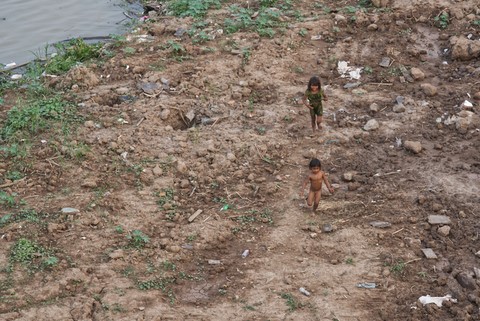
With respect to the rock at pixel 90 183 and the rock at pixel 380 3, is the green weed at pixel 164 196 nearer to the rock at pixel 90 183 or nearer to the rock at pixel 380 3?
the rock at pixel 90 183

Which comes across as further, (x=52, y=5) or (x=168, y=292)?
(x=52, y=5)

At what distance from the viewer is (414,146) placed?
19.7 ft

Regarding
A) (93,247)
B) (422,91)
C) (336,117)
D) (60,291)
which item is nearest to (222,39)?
(336,117)

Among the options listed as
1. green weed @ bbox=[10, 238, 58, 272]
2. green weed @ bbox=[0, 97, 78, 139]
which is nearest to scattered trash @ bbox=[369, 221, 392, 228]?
green weed @ bbox=[10, 238, 58, 272]

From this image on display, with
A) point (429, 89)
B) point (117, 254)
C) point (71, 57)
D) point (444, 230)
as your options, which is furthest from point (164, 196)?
point (71, 57)

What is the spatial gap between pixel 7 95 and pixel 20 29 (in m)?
2.97

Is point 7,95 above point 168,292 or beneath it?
above

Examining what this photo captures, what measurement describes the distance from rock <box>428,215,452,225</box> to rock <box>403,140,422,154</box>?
1.02 meters

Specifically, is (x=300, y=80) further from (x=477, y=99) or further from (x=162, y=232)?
(x=162, y=232)

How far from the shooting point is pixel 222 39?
7.98 meters

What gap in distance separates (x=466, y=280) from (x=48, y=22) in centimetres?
830

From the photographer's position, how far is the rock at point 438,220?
5.11 m

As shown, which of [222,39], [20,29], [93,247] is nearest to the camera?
[93,247]

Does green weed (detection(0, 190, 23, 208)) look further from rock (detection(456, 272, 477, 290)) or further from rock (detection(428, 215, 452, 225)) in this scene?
rock (detection(456, 272, 477, 290))
